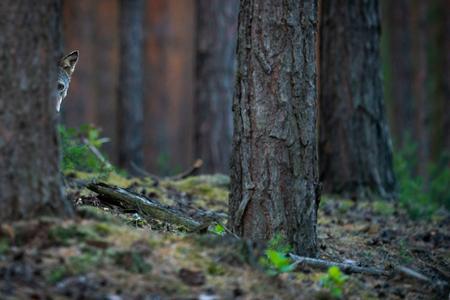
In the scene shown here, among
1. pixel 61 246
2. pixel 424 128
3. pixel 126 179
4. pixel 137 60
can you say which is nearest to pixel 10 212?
pixel 61 246

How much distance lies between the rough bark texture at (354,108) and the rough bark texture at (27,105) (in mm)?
6492

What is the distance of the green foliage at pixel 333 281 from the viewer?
5254 mm

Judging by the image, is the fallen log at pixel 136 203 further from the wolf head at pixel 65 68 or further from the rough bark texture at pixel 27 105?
the wolf head at pixel 65 68

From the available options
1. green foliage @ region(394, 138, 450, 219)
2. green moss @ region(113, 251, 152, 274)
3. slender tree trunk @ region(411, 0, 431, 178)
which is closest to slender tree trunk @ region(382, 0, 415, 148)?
slender tree trunk @ region(411, 0, 431, 178)

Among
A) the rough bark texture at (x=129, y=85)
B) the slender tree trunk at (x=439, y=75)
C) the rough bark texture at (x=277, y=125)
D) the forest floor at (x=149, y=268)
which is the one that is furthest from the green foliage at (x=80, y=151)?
the slender tree trunk at (x=439, y=75)

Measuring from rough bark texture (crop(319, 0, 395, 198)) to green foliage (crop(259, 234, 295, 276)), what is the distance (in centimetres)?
492

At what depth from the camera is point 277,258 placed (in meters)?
5.27

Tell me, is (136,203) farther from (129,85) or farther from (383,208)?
(129,85)

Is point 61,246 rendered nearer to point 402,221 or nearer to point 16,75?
point 16,75

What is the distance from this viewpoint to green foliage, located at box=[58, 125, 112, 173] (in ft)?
27.8

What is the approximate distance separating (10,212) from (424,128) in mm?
17191

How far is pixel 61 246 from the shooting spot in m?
4.93

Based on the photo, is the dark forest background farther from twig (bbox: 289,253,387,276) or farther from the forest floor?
the forest floor

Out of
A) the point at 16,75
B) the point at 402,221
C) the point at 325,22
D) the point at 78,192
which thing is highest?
the point at 325,22
